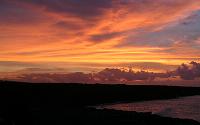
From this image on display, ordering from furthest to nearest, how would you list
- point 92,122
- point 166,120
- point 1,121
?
point 166,120 < point 92,122 < point 1,121

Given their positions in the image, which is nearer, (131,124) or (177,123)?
(131,124)

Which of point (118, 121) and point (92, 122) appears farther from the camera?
point (118, 121)

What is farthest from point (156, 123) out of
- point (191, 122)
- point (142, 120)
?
point (191, 122)

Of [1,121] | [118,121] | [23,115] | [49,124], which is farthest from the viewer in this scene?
[118,121]

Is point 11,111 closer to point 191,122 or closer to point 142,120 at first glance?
point 142,120

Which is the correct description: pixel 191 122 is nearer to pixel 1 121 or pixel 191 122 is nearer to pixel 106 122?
pixel 106 122

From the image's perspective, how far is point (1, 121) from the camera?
2388 cm

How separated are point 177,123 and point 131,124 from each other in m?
5.82

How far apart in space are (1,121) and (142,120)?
63.8 feet

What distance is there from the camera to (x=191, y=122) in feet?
135

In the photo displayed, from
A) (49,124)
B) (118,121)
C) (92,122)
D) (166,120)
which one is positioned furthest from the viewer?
(166,120)

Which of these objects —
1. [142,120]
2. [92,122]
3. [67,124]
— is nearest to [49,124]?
[67,124]

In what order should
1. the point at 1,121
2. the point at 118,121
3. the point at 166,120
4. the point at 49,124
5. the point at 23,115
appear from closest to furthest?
the point at 1,121 → the point at 23,115 → the point at 49,124 → the point at 118,121 → the point at 166,120

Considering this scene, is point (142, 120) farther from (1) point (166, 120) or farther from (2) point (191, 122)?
(2) point (191, 122)
